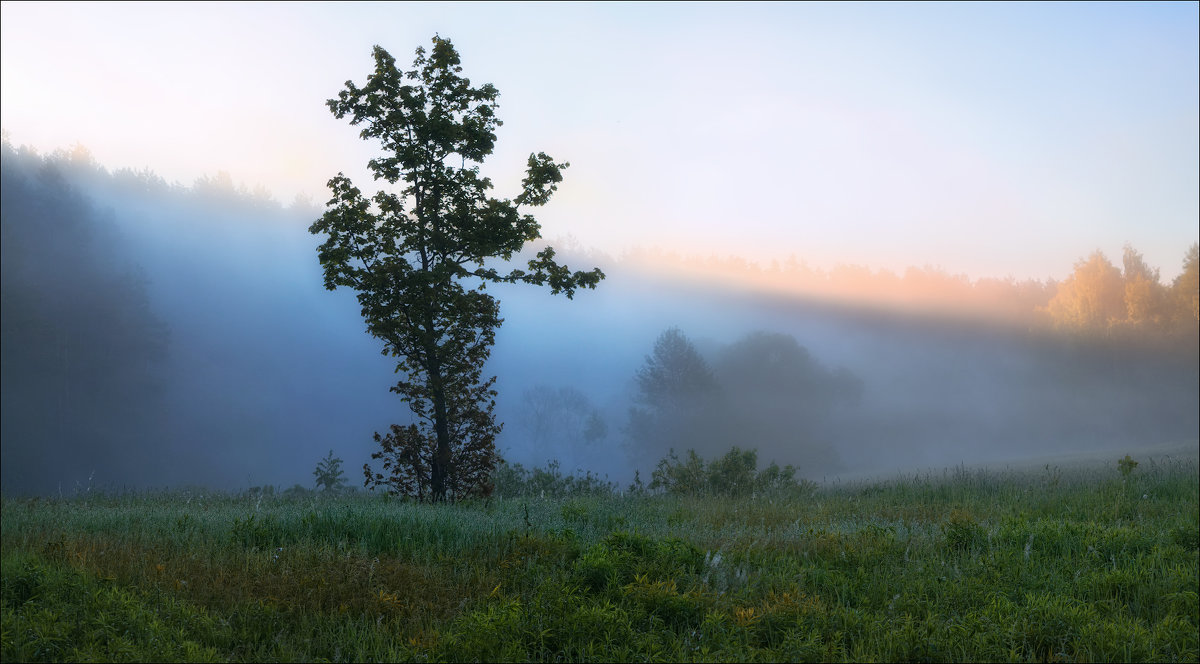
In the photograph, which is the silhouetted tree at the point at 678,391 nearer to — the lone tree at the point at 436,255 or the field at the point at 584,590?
the lone tree at the point at 436,255

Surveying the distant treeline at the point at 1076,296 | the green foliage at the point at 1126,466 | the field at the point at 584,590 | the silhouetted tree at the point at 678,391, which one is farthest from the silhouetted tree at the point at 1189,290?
the field at the point at 584,590

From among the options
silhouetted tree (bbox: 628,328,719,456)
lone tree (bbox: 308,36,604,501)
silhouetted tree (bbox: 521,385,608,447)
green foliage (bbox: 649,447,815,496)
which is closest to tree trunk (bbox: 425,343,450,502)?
lone tree (bbox: 308,36,604,501)

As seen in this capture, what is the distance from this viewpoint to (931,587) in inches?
281

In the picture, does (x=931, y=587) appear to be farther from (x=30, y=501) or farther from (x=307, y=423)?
(x=307, y=423)

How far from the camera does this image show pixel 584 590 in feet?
21.7

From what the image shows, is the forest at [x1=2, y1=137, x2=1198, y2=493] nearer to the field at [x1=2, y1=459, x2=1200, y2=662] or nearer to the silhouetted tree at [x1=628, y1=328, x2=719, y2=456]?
the silhouetted tree at [x1=628, y1=328, x2=719, y2=456]

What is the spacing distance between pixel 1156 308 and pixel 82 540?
75177 millimetres

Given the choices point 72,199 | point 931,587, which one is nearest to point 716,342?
point 72,199

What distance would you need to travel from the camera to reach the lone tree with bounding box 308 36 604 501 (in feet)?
47.9

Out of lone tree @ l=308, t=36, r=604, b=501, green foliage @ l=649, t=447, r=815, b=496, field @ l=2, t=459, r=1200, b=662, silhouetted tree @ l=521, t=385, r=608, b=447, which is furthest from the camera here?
silhouetted tree @ l=521, t=385, r=608, b=447

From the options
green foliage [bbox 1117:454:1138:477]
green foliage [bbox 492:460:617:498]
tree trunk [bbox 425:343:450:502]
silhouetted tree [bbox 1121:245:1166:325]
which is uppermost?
silhouetted tree [bbox 1121:245:1166:325]

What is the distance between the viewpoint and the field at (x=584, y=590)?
18.9 ft

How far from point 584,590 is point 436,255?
33.1 feet

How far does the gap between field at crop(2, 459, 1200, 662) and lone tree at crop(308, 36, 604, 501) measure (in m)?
4.67
